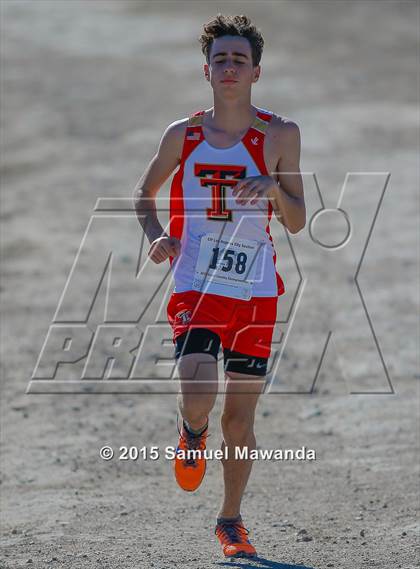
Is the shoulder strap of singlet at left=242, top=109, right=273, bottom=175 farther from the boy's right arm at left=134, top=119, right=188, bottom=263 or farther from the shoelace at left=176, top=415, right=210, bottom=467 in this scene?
the shoelace at left=176, top=415, right=210, bottom=467

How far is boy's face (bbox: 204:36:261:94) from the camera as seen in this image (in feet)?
19.6

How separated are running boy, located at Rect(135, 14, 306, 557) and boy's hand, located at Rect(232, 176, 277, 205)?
0.72 ft

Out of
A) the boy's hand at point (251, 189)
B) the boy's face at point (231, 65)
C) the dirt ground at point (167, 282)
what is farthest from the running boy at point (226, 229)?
the dirt ground at point (167, 282)

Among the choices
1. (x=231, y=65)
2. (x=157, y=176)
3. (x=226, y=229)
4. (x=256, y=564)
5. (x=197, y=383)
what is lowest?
(x=256, y=564)

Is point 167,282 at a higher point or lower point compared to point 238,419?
lower

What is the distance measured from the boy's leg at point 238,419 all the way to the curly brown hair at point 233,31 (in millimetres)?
1597

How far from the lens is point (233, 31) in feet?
19.8

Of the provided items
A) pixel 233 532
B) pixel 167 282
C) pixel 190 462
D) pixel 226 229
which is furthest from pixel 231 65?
pixel 167 282

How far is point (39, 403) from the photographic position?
10250 millimetres

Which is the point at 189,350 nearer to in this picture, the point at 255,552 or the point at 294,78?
the point at 255,552

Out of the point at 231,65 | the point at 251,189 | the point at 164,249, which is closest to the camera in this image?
the point at 251,189

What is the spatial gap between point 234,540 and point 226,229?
1609mm

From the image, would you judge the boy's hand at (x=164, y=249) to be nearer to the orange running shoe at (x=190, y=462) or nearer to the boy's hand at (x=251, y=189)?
the boy's hand at (x=251, y=189)

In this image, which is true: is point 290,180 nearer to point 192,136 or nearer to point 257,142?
point 257,142
